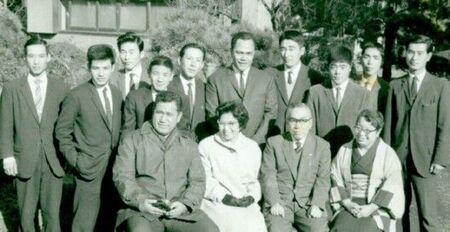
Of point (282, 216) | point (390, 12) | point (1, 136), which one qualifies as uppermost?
point (390, 12)

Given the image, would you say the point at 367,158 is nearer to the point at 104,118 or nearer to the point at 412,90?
the point at 412,90

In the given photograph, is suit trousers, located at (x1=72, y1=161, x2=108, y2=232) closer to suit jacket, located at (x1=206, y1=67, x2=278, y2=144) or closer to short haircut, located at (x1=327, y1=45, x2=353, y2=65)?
suit jacket, located at (x1=206, y1=67, x2=278, y2=144)

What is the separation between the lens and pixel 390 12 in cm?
1161

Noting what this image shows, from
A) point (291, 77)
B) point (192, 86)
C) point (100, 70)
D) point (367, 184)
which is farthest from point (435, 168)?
point (100, 70)

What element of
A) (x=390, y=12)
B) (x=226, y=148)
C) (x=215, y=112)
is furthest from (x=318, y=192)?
(x=390, y=12)

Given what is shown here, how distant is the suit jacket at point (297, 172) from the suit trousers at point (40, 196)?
175cm

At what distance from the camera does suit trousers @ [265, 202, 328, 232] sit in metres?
4.29

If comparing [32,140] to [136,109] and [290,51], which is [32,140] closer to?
[136,109]

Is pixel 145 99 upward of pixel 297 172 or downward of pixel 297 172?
upward

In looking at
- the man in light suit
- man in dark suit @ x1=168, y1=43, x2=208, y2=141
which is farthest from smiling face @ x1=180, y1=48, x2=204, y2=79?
the man in light suit

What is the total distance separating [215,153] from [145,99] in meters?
0.76

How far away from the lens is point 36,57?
14.4 ft

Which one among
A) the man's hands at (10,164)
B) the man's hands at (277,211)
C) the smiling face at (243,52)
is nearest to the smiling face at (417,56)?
the smiling face at (243,52)

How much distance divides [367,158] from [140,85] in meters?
2.19
